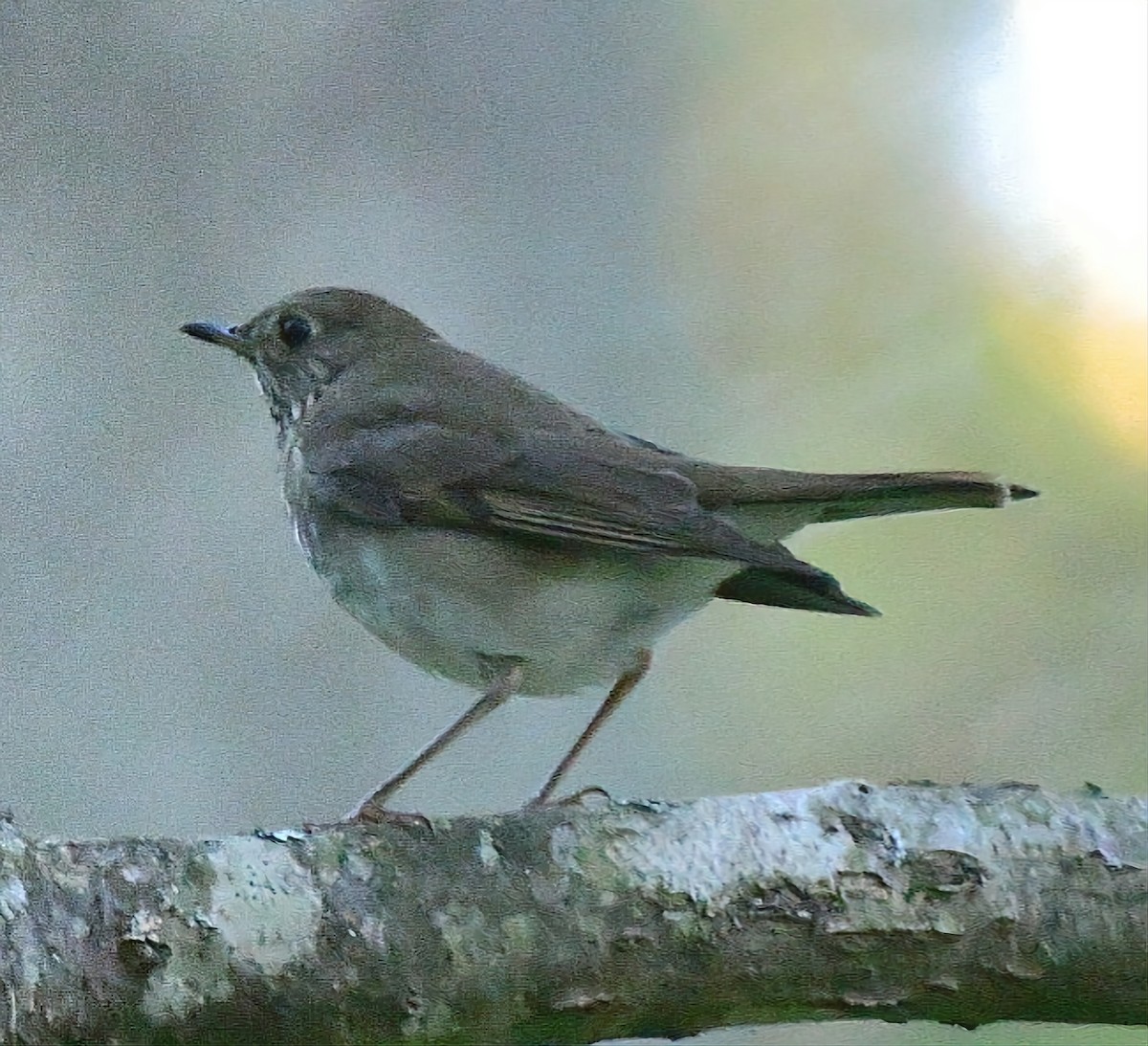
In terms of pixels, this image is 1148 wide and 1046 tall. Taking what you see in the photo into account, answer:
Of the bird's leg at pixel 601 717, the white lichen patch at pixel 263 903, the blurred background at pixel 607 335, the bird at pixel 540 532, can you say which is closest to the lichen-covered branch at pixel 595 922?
the white lichen patch at pixel 263 903

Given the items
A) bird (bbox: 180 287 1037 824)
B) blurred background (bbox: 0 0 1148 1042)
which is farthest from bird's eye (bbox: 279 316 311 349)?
blurred background (bbox: 0 0 1148 1042)

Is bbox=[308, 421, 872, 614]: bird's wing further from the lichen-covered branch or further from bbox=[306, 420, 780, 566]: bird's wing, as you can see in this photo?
the lichen-covered branch

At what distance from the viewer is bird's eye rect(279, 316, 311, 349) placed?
2650 mm

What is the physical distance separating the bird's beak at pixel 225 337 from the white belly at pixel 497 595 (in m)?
0.54

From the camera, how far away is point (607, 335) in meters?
3.36

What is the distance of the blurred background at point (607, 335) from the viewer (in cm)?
297

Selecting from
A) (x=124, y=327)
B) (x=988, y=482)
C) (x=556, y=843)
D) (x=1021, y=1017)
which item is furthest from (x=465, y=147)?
(x=1021, y=1017)

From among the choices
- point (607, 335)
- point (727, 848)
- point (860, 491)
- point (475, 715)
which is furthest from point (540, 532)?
point (607, 335)

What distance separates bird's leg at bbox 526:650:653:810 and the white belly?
0.15 m

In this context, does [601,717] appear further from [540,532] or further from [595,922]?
[595,922]

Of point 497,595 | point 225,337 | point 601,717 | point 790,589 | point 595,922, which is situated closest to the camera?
point 595,922

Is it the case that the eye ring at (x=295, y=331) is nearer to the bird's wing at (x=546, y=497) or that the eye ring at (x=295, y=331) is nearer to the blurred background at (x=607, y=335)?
the bird's wing at (x=546, y=497)

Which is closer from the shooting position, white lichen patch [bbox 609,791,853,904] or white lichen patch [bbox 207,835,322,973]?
white lichen patch [bbox 207,835,322,973]

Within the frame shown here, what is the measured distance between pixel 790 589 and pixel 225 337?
116cm
